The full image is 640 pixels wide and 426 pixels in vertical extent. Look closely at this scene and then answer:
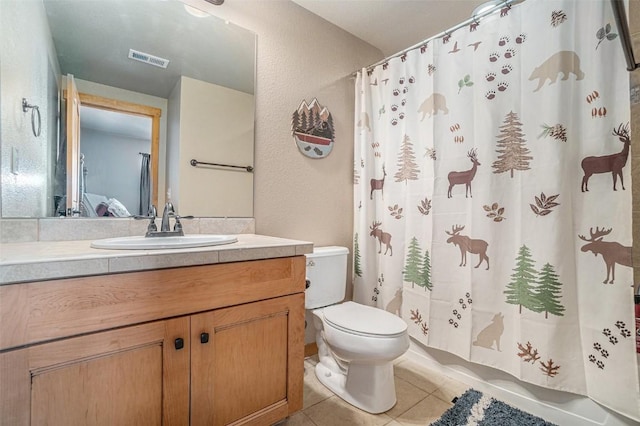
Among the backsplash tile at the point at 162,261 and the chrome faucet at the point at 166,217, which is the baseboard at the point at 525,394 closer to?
the backsplash tile at the point at 162,261

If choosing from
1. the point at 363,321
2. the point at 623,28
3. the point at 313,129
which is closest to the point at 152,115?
the point at 313,129

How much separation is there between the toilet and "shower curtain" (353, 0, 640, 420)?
1.39 ft

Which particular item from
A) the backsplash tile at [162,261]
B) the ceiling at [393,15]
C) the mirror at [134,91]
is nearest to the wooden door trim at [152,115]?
the mirror at [134,91]

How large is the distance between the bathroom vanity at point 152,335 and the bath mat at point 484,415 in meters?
0.75

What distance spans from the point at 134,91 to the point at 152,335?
114cm

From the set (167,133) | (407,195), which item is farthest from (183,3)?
(407,195)

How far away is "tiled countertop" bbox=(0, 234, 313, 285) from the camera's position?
71 cm

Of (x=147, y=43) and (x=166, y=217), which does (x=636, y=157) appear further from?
(x=147, y=43)

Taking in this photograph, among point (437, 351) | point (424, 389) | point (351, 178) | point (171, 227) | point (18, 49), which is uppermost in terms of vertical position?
point (18, 49)

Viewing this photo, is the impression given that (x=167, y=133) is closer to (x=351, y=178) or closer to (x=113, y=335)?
(x=113, y=335)

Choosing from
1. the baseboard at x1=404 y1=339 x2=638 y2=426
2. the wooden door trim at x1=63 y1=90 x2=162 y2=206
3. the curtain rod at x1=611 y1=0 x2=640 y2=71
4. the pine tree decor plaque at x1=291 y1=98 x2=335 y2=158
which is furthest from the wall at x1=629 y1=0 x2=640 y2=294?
the wooden door trim at x1=63 y1=90 x2=162 y2=206

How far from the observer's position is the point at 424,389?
1604 millimetres

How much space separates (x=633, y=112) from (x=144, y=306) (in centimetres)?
193

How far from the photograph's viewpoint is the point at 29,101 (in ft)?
3.54
